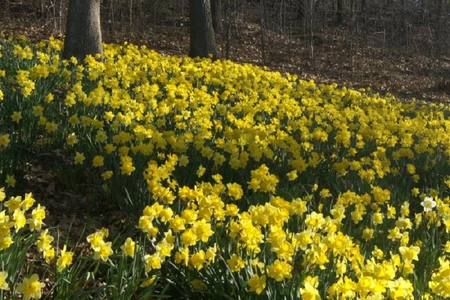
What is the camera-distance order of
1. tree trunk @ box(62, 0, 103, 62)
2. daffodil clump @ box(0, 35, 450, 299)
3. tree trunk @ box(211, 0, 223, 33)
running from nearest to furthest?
daffodil clump @ box(0, 35, 450, 299) < tree trunk @ box(62, 0, 103, 62) < tree trunk @ box(211, 0, 223, 33)

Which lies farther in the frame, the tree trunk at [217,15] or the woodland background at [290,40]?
the tree trunk at [217,15]

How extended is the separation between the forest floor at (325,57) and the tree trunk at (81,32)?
257 inches

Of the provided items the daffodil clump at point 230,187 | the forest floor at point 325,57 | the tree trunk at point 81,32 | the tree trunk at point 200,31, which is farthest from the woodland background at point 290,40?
the daffodil clump at point 230,187

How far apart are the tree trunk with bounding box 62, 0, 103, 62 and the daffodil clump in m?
0.31

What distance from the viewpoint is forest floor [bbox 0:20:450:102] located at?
15180 millimetres

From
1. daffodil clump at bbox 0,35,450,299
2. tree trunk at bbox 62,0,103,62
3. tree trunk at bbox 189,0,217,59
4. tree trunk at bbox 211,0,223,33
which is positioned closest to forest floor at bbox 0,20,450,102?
→ tree trunk at bbox 211,0,223,33

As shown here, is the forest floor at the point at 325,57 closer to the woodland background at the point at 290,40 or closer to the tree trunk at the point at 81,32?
the woodland background at the point at 290,40

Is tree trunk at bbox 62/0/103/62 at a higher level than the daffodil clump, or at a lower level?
higher

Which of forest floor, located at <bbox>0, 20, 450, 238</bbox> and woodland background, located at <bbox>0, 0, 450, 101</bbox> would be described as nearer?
forest floor, located at <bbox>0, 20, 450, 238</bbox>

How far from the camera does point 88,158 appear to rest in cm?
406

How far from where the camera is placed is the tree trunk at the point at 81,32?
7543 mm

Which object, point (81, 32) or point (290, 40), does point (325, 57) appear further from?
point (81, 32)

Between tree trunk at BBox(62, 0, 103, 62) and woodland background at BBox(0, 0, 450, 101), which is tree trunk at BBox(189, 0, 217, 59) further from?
woodland background at BBox(0, 0, 450, 101)

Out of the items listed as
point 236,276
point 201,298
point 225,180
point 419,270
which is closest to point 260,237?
point 236,276
